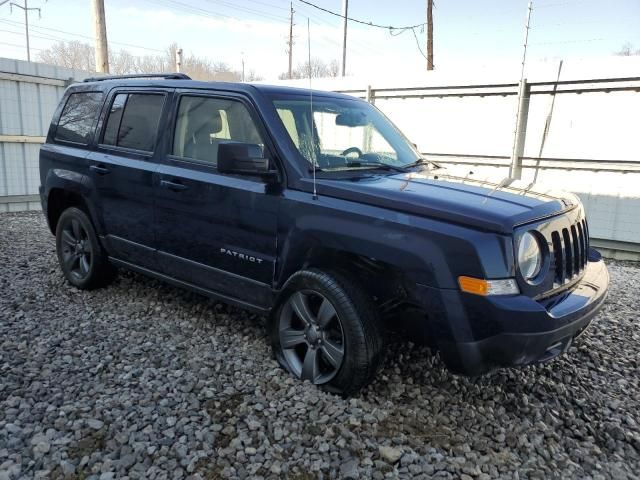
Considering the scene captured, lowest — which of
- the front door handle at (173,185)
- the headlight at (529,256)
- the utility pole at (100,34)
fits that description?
the headlight at (529,256)

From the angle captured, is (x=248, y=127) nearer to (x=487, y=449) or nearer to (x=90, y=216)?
(x=90, y=216)

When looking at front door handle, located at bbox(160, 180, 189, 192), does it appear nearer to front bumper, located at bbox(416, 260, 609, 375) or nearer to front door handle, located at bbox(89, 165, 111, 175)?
front door handle, located at bbox(89, 165, 111, 175)

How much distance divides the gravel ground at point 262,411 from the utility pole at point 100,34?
996 cm

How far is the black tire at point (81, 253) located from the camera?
4742 millimetres

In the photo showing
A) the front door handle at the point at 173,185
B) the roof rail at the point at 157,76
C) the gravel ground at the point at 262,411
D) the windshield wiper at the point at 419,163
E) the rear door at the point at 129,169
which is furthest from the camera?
the roof rail at the point at 157,76

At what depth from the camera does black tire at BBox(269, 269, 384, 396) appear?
9.58ft

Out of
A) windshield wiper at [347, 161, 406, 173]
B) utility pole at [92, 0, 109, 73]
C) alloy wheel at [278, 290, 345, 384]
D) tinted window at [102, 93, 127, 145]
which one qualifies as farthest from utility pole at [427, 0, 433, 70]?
alloy wheel at [278, 290, 345, 384]

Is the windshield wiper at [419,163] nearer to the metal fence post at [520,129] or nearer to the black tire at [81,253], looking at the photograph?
the black tire at [81,253]

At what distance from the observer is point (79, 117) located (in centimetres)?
488

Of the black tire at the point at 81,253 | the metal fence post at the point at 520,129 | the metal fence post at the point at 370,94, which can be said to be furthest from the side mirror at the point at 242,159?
the metal fence post at the point at 370,94

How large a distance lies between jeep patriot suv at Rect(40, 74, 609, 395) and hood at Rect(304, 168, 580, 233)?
14mm

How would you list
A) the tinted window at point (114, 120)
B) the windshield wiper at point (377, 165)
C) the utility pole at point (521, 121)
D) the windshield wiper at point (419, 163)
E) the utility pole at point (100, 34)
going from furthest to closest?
the utility pole at point (100, 34), the utility pole at point (521, 121), the tinted window at point (114, 120), the windshield wiper at point (419, 163), the windshield wiper at point (377, 165)

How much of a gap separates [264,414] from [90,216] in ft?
9.48

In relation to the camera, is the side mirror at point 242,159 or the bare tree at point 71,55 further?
the bare tree at point 71,55
